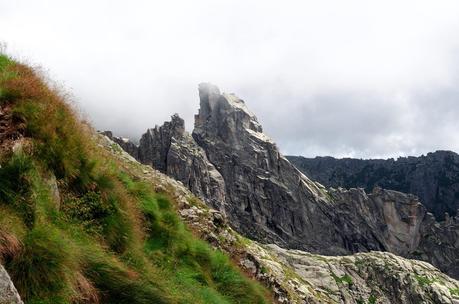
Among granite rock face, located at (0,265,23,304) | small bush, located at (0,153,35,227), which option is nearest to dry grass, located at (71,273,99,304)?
small bush, located at (0,153,35,227)

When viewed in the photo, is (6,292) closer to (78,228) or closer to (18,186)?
(18,186)

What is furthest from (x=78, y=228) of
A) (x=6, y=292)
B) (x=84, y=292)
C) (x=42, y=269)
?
(x=6, y=292)

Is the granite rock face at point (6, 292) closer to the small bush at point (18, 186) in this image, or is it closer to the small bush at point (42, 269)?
the small bush at point (42, 269)

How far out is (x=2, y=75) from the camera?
49.5 feet

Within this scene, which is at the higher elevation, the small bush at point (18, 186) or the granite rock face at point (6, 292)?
the small bush at point (18, 186)

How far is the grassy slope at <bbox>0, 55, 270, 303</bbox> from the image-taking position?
9.74 m

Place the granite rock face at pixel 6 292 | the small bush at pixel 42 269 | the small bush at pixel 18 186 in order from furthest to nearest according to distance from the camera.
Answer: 1. the small bush at pixel 18 186
2. the small bush at pixel 42 269
3. the granite rock face at pixel 6 292

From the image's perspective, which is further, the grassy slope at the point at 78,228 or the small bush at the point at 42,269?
the grassy slope at the point at 78,228

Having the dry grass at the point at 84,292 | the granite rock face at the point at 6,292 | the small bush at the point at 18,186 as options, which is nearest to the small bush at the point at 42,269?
the dry grass at the point at 84,292

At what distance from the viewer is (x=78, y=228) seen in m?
12.8

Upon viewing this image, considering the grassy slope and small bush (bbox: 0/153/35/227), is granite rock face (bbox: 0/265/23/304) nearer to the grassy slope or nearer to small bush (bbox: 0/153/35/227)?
the grassy slope

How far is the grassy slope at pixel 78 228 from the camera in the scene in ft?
32.0

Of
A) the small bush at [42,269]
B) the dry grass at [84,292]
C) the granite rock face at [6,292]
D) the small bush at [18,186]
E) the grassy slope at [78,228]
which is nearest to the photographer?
the granite rock face at [6,292]

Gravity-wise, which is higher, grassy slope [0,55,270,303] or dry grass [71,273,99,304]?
grassy slope [0,55,270,303]
